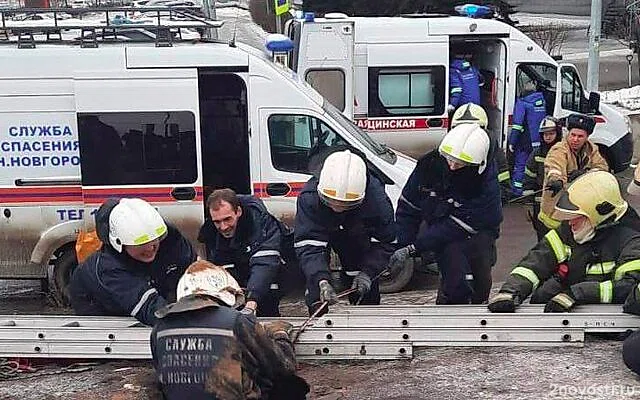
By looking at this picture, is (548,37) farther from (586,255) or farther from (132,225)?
(132,225)

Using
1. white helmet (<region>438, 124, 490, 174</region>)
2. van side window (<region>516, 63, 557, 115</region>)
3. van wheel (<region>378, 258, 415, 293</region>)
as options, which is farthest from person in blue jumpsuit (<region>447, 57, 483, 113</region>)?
white helmet (<region>438, 124, 490, 174</region>)

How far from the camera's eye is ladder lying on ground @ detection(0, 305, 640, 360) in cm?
471

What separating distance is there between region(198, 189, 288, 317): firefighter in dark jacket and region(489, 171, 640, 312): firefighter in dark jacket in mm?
1370

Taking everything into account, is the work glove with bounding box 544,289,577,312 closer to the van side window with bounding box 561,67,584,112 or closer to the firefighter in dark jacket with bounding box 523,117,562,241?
the firefighter in dark jacket with bounding box 523,117,562,241

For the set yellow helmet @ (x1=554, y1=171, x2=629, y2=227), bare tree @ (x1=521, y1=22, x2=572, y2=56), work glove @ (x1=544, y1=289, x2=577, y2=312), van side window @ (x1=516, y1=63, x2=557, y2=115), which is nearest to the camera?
yellow helmet @ (x1=554, y1=171, x2=629, y2=227)

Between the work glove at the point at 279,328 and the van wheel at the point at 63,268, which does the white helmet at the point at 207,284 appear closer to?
the work glove at the point at 279,328

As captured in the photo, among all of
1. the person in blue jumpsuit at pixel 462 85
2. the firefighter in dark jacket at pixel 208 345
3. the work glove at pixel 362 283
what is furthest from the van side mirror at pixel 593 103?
the firefighter in dark jacket at pixel 208 345

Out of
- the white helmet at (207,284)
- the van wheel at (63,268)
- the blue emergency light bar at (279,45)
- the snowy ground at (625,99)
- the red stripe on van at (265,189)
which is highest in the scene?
the blue emergency light bar at (279,45)

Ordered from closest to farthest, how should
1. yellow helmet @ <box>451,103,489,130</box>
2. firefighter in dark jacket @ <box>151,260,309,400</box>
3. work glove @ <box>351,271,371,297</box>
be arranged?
firefighter in dark jacket @ <box>151,260,309,400</box>, work glove @ <box>351,271,371,297</box>, yellow helmet @ <box>451,103,489,130</box>

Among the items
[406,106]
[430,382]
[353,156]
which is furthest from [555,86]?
[430,382]

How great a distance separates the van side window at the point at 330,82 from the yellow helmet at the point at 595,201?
715cm

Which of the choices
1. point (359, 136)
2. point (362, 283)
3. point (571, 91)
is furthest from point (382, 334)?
point (571, 91)

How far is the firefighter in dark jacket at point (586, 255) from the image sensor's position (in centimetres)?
464

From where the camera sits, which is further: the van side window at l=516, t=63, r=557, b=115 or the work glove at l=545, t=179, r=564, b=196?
the van side window at l=516, t=63, r=557, b=115
